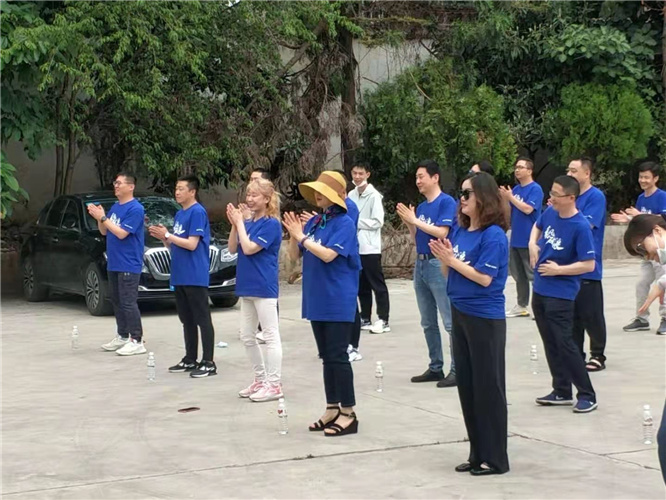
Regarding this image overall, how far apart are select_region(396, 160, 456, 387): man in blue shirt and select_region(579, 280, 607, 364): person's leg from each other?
1.21 meters

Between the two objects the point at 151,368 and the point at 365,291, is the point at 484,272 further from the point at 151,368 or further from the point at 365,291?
the point at 365,291

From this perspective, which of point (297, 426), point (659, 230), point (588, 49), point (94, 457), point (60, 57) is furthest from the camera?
point (588, 49)

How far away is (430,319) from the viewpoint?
32.6 ft

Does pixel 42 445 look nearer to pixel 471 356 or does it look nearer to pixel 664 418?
pixel 471 356

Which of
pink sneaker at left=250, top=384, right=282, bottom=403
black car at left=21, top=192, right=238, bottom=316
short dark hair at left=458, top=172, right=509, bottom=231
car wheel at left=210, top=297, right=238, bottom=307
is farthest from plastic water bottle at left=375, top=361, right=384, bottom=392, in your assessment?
car wheel at left=210, top=297, right=238, bottom=307

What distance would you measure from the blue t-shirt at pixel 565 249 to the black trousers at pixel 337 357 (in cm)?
173

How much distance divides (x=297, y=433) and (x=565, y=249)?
2.51 m

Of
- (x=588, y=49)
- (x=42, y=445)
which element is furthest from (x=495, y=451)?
(x=588, y=49)

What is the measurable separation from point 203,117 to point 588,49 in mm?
7808

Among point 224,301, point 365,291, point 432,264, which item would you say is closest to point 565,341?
point 432,264

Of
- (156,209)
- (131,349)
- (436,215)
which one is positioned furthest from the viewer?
(156,209)

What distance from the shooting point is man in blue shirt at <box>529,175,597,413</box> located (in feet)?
27.9

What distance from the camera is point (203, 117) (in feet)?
60.2

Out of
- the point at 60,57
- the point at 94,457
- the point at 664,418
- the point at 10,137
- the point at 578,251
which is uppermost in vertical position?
the point at 60,57
